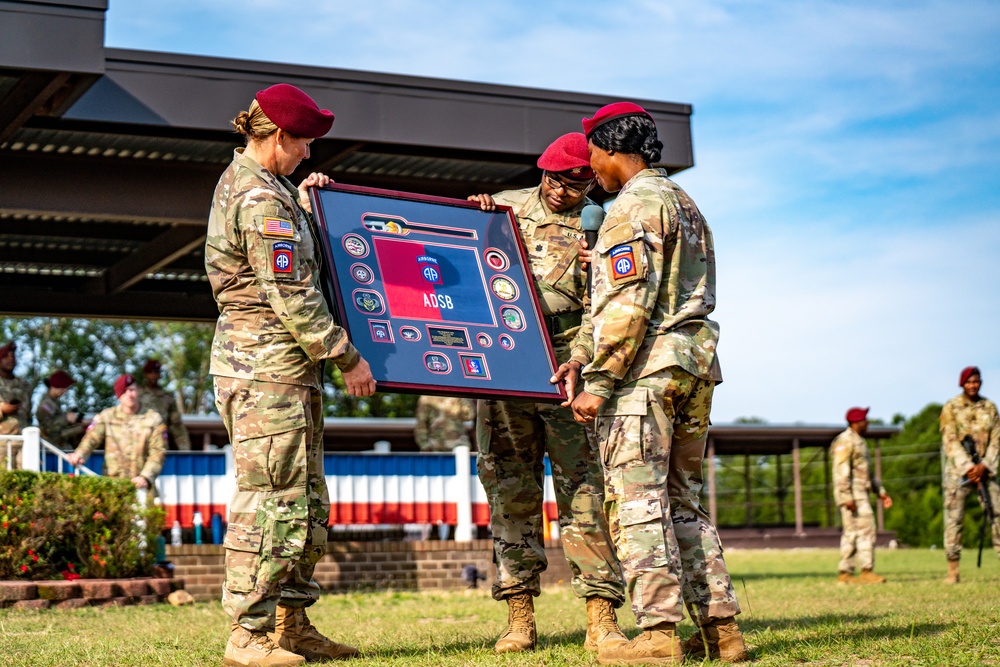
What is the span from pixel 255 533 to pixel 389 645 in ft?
4.51

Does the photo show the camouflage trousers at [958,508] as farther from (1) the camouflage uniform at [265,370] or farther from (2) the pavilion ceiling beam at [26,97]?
(2) the pavilion ceiling beam at [26,97]

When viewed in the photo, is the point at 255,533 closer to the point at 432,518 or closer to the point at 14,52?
the point at 14,52

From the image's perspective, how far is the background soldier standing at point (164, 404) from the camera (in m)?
13.7

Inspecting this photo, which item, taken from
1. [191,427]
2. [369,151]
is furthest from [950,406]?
[191,427]

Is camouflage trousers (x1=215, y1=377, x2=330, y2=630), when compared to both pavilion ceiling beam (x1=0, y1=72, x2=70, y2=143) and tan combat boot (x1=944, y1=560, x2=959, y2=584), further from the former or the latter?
tan combat boot (x1=944, y1=560, x2=959, y2=584)

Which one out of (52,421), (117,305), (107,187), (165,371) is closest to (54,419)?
(52,421)

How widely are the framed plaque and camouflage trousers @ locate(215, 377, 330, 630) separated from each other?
520 millimetres

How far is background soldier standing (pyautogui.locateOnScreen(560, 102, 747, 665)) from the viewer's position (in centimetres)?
473

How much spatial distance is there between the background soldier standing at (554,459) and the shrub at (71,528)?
562 cm

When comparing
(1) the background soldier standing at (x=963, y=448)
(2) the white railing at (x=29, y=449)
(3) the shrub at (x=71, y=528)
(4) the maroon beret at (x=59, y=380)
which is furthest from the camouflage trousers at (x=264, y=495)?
(4) the maroon beret at (x=59, y=380)

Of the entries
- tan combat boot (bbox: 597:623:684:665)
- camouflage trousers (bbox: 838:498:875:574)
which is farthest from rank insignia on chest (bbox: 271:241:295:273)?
camouflage trousers (bbox: 838:498:875:574)

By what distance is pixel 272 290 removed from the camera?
5012mm

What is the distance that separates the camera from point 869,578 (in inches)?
503

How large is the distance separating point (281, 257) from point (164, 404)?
9.35m
